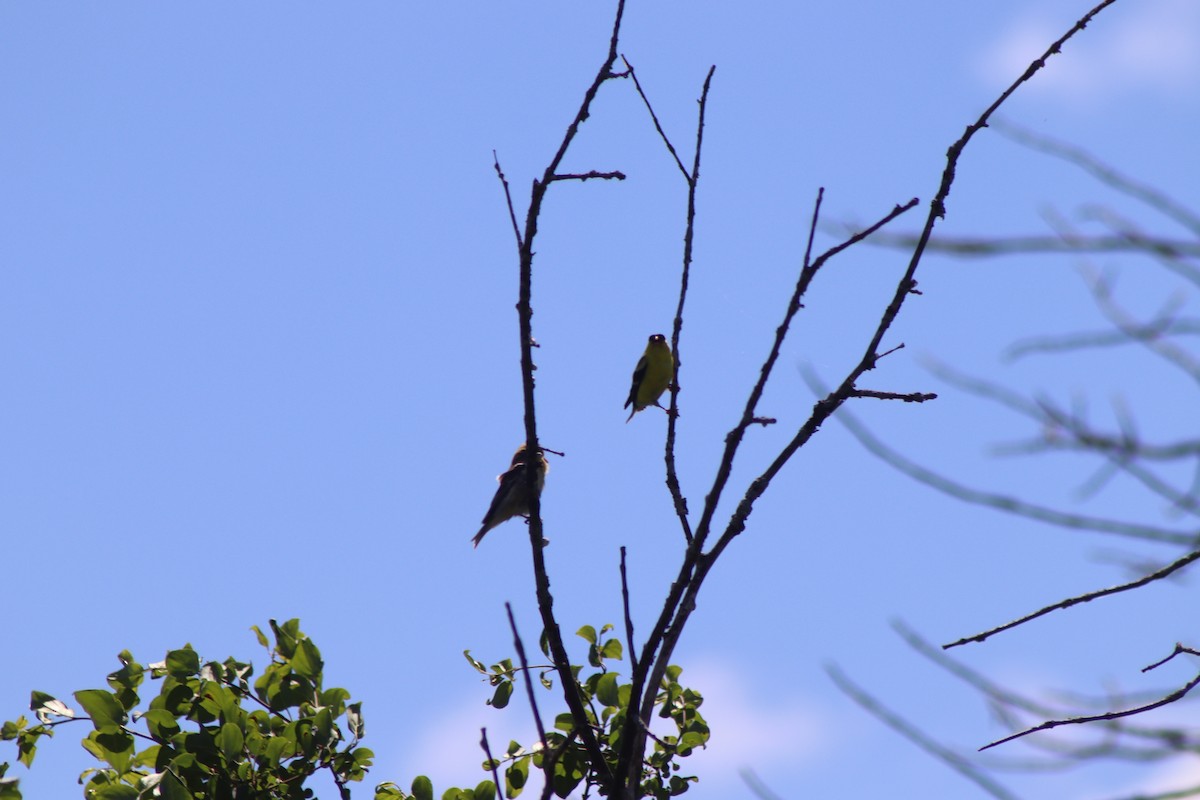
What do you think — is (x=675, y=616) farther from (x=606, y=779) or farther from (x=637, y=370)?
(x=637, y=370)

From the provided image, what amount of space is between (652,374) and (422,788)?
A: 24.0 ft

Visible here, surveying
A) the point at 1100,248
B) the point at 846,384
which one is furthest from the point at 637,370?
the point at 1100,248

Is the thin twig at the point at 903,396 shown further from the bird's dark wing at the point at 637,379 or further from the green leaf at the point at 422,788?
the bird's dark wing at the point at 637,379

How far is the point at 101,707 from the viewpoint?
4.82 m

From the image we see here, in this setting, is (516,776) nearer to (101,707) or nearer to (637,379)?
(101,707)

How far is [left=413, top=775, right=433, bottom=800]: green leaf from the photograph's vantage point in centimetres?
496

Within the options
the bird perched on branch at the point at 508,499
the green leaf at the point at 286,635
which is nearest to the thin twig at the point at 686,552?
the green leaf at the point at 286,635

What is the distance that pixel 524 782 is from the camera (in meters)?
5.11

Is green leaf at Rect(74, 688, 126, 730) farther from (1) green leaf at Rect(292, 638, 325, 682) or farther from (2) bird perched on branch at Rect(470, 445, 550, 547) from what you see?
(2) bird perched on branch at Rect(470, 445, 550, 547)

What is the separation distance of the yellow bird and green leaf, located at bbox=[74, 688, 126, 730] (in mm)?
7414

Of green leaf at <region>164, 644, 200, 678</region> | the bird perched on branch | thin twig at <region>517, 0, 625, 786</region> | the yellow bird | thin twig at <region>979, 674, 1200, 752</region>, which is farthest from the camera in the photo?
the yellow bird

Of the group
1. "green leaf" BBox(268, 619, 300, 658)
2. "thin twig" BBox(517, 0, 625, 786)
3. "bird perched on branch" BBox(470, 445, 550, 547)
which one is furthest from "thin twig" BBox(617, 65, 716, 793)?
"bird perched on branch" BBox(470, 445, 550, 547)

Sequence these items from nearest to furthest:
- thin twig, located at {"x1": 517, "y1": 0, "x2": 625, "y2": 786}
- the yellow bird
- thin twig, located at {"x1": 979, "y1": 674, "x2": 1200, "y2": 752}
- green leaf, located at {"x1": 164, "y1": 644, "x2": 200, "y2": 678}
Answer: thin twig, located at {"x1": 979, "y1": 674, "x2": 1200, "y2": 752}, thin twig, located at {"x1": 517, "y1": 0, "x2": 625, "y2": 786}, green leaf, located at {"x1": 164, "y1": 644, "x2": 200, "y2": 678}, the yellow bird

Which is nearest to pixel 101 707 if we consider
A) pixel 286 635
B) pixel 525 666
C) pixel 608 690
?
pixel 286 635
